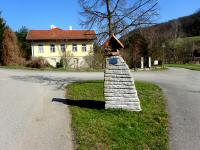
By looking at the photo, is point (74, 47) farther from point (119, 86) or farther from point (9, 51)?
point (119, 86)

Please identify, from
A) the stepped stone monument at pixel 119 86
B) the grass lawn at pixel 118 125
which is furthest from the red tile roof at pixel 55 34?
the stepped stone monument at pixel 119 86

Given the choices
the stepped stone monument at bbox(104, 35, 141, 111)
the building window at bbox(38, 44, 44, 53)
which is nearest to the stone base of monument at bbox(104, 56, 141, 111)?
the stepped stone monument at bbox(104, 35, 141, 111)

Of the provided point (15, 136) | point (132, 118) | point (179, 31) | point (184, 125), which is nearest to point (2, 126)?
point (15, 136)

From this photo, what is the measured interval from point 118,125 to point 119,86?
1.78 m

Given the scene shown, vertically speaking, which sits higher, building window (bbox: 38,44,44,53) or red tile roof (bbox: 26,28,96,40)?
red tile roof (bbox: 26,28,96,40)

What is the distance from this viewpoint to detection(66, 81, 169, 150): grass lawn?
690 cm

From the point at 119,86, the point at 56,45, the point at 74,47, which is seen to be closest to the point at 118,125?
the point at 119,86

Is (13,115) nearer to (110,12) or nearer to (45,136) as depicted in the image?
(45,136)

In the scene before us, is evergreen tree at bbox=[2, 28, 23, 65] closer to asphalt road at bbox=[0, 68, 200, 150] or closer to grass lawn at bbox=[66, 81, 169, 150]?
asphalt road at bbox=[0, 68, 200, 150]

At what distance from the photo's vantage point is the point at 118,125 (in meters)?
8.36

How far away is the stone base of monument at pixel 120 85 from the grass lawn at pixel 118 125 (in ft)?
1.02

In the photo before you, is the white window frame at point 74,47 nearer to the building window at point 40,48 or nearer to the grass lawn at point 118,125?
the building window at point 40,48

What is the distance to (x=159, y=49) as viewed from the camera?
145 ft

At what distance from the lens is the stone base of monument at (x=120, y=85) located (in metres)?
9.88
